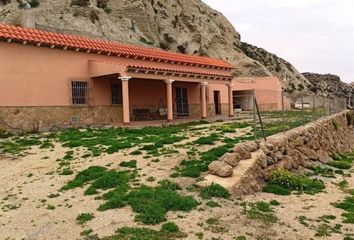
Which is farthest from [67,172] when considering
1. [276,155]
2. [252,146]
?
[276,155]

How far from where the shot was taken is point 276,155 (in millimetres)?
12938

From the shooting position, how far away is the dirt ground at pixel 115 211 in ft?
25.7

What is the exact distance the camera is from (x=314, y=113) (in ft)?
77.3

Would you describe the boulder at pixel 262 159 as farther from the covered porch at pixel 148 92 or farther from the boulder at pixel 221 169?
the covered porch at pixel 148 92

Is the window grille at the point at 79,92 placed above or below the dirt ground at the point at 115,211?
above

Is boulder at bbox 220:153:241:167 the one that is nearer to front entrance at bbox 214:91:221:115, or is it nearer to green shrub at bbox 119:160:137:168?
green shrub at bbox 119:160:137:168

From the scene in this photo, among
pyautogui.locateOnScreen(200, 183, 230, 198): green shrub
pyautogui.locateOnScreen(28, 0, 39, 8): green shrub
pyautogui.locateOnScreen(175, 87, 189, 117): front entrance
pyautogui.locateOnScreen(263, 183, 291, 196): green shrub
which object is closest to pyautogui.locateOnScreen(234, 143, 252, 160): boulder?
pyautogui.locateOnScreen(263, 183, 291, 196): green shrub

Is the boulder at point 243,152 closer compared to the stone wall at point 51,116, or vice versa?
the boulder at point 243,152

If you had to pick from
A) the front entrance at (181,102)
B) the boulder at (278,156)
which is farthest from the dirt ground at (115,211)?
the front entrance at (181,102)

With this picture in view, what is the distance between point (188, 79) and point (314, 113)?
825cm

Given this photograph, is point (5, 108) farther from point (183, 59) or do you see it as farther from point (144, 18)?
point (144, 18)

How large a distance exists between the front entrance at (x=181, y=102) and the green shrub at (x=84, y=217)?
71.2 ft

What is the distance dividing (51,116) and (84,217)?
43.8ft

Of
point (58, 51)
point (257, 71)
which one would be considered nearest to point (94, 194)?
point (58, 51)
